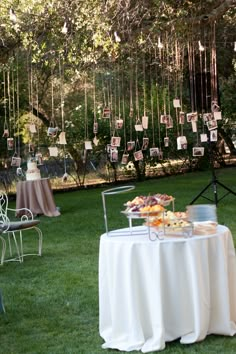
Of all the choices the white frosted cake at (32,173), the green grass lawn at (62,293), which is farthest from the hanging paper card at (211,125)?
the white frosted cake at (32,173)

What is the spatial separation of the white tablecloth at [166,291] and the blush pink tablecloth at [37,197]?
22.4 ft

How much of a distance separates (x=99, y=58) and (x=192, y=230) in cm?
660

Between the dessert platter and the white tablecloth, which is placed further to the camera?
the dessert platter

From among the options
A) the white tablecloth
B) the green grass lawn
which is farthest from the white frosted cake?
the white tablecloth

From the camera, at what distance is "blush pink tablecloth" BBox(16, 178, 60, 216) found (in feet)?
34.6

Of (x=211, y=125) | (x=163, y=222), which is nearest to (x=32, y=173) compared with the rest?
(x=211, y=125)

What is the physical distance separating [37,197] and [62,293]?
17.9 feet

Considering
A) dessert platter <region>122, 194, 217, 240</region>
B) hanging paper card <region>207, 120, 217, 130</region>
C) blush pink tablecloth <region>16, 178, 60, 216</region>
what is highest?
hanging paper card <region>207, 120, 217, 130</region>

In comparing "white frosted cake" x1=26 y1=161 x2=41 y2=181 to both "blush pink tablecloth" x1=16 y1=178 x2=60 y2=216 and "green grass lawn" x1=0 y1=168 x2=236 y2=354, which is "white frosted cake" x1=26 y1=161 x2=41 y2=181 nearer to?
"blush pink tablecloth" x1=16 y1=178 x2=60 y2=216

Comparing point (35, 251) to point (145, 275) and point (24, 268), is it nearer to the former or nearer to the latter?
point (24, 268)

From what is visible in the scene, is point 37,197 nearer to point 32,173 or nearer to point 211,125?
point 32,173

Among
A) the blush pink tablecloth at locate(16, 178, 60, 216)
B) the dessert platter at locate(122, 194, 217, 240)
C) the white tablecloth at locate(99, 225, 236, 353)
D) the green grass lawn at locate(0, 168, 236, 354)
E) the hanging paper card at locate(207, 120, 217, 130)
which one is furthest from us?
the blush pink tablecloth at locate(16, 178, 60, 216)

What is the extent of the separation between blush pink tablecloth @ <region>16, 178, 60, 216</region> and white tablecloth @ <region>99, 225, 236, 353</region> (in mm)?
6836

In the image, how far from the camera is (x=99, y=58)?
32.6 feet
